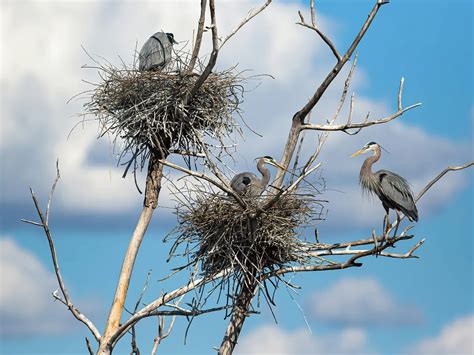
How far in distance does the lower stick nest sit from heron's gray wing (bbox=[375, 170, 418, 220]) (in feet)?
6.25

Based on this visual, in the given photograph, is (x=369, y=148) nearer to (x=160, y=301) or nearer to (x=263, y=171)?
(x=263, y=171)

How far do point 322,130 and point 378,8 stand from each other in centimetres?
121

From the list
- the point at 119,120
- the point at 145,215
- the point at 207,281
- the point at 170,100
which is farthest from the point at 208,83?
the point at 207,281

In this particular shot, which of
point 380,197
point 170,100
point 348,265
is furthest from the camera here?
point 380,197

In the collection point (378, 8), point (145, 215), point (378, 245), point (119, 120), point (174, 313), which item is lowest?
point (174, 313)

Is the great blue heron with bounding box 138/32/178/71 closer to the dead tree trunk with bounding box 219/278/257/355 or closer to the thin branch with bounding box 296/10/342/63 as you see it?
the thin branch with bounding box 296/10/342/63

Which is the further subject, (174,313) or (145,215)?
(145,215)

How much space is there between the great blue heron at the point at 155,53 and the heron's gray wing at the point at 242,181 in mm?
1611

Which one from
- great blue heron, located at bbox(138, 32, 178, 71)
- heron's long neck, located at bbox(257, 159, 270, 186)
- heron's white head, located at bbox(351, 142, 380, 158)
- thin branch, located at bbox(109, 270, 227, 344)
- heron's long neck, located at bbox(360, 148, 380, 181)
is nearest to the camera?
thin branch, located at bbox(109, 270, 227, 344)

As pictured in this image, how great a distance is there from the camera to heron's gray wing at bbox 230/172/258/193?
24.5ft

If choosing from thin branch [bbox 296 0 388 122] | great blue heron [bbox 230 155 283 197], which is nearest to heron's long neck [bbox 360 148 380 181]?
great blue heron [bbox 230 155 283 197]

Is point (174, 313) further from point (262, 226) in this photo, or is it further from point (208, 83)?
point (208, 83)

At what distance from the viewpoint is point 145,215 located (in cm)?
734

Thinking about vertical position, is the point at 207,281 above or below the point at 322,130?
below
